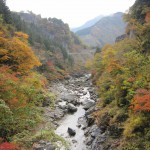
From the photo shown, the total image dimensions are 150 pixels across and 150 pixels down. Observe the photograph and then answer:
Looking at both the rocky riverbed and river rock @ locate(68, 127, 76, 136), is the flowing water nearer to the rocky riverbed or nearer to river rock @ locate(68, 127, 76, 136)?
the rocky riverbed

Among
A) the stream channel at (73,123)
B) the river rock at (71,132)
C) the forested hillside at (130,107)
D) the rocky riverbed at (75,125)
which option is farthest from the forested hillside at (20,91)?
the forested hillside at (130,107)

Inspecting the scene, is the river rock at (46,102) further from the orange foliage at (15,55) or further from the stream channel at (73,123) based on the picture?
the orange foliage at (15,55)

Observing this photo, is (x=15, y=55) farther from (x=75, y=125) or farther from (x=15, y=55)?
(x=75, y=125)

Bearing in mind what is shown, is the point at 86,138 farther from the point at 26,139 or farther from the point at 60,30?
the point at 60,30

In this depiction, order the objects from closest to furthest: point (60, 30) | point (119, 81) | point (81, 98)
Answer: point (119, 81)
point (81, 98)
point (60, 30)

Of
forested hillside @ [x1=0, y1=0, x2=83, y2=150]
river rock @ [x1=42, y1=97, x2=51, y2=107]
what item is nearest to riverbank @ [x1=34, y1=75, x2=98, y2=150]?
river rock @ [x1=42, y1=97, x2=51, y2=107]

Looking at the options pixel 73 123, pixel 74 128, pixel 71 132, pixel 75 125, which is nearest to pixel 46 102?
pixel 73 123

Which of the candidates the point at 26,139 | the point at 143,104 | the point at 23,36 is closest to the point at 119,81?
the point at 143,104

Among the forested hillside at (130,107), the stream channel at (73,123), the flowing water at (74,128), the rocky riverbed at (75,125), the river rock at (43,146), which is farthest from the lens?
the stream channel at (73,123)

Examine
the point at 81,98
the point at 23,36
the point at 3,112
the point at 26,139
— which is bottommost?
the point at 81,98

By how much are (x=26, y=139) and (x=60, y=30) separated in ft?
394

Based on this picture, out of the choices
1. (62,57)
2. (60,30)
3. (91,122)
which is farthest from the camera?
(60,30)

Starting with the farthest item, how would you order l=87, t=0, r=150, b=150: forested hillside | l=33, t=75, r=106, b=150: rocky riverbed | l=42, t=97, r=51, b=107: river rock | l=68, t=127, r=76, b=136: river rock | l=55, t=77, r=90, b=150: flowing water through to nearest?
l=42, t=97, r=51, b=107: river rock → l=68, t=127, r=76, b=136: river rock → l=55, t=77, r=90, b=150: flowing water → l=33, t=75, r=106, b=150: rocky riverbed → l=87, t=0, r=150, b=150: forested hillside

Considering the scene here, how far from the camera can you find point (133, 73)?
21.5m
